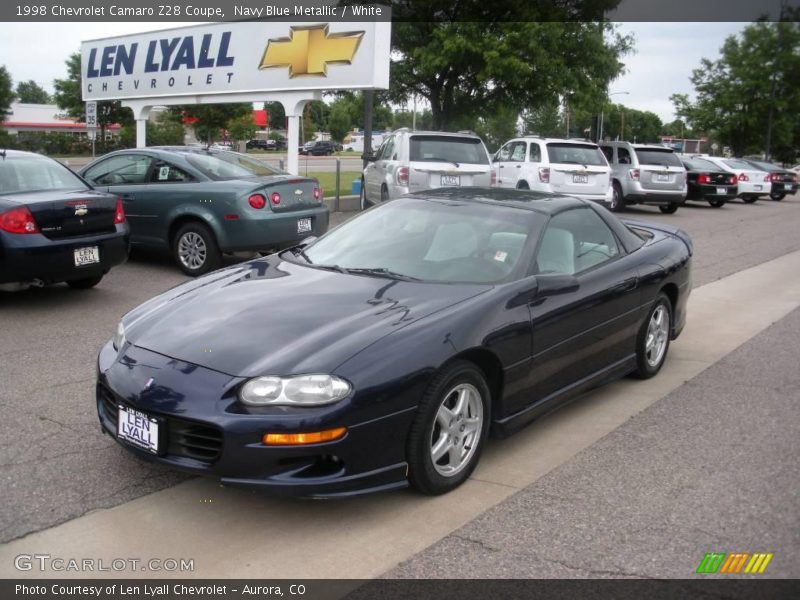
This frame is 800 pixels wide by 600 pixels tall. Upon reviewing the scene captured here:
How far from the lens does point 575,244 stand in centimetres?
504

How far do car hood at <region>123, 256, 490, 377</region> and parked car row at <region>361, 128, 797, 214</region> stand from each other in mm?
6977

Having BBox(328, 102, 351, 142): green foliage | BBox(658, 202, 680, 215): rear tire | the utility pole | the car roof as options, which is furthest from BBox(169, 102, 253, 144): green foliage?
BBox(328, 102, 351, 142): green foliage

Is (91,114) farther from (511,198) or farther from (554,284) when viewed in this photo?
(554,284)

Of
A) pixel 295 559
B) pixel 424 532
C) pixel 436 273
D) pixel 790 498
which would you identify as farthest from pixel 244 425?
pixel 790 498

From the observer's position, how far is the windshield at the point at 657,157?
64.3 feet

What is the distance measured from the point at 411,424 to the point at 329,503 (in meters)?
0.57

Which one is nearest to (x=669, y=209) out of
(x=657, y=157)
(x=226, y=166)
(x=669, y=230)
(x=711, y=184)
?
(x=657, y=157)

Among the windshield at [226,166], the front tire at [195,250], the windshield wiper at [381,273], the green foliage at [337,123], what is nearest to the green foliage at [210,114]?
the windshield at [226,166]

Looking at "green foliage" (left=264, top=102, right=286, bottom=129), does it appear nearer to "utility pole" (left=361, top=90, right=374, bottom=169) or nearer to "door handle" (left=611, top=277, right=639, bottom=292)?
"utility pole" (left=361, top=90, right=374, bottom=169)

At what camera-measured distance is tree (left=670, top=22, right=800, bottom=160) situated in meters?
38.4

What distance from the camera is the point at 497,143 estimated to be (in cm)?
5431

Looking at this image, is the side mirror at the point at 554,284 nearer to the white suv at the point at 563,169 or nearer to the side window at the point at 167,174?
the side window at the point at 167,174

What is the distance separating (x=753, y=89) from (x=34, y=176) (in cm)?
3877

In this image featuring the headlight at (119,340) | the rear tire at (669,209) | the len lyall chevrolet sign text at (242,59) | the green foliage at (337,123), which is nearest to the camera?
the headlight at (119,340)
